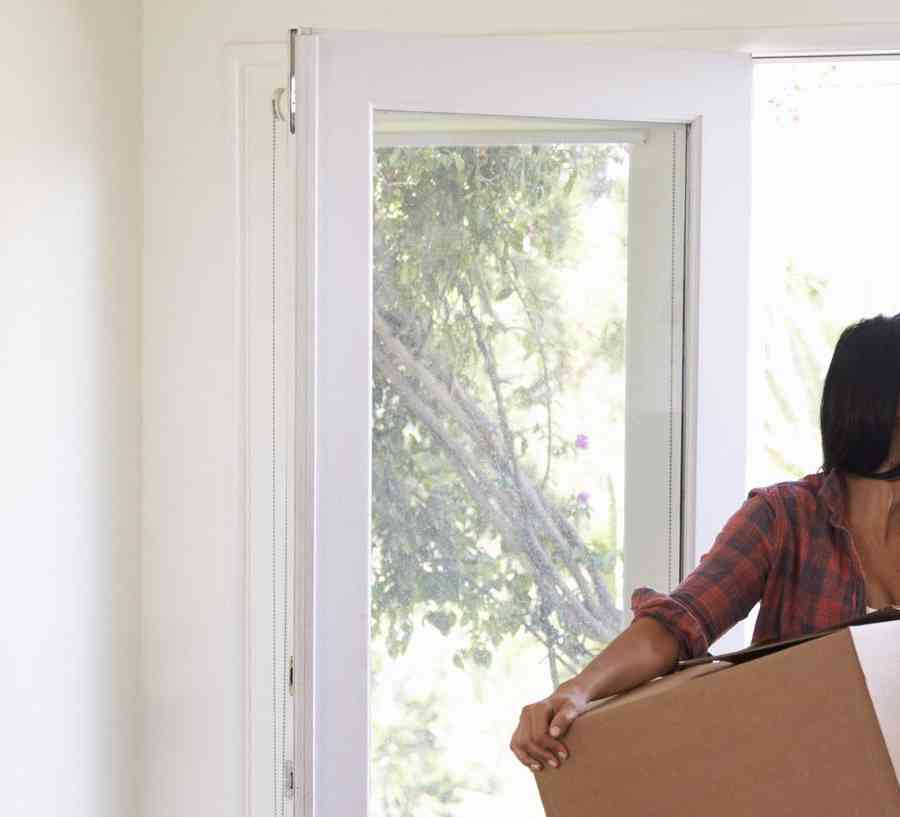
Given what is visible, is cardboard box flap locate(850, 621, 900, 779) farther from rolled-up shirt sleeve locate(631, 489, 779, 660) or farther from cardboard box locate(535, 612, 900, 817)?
rolled-up shirt sleeve locate(631, 489, 779, 660)

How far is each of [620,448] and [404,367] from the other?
1.38 feet

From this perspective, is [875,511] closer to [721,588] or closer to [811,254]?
[721,588]

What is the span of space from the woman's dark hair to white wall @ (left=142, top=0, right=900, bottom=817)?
994 millimetres

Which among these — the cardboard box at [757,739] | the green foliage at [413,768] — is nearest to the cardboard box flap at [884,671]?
the cardboard box at [757,739]

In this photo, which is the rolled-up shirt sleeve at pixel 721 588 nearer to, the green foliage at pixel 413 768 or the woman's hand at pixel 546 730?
the woman's hand at pixel 546 730

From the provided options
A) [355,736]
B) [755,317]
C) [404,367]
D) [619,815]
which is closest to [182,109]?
[404,367]

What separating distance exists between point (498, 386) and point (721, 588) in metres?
0.71

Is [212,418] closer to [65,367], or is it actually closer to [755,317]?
[65,367]

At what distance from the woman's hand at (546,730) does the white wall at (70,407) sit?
92cm

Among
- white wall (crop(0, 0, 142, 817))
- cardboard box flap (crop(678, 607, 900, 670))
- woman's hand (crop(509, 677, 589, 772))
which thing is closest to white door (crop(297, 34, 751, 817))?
white wall (crop(0, 0, 142, 817))

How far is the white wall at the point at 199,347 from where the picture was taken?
206 centimetres

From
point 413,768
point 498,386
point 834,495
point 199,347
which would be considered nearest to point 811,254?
point 498,386

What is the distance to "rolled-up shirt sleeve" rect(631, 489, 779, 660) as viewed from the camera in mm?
1208

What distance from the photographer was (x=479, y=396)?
187 centimetres
